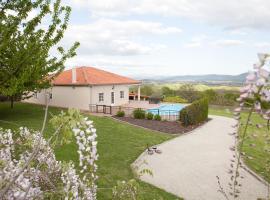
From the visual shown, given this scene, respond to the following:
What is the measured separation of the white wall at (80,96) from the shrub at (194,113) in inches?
379

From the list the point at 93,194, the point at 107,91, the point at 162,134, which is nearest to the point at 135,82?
the point at 107,91

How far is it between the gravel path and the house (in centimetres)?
1226

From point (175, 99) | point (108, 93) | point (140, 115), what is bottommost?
point (140, 115)

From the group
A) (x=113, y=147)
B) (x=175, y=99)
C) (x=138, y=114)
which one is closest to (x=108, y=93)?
(x=138, y=114)

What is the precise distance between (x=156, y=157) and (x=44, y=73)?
938 centimetres

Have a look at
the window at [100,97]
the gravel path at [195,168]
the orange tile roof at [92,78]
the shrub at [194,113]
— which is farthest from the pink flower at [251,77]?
the window at [100,97]

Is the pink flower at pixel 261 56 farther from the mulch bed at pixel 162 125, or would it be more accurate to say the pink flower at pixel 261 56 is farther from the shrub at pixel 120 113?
the shrub at pixel 120 113

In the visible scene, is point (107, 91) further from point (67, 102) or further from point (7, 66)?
point (7, 66)

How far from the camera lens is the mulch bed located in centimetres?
2462

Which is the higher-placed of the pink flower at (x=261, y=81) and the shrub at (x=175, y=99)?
the pink flower at (x=261, y=81)

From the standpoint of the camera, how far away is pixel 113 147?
1786cm

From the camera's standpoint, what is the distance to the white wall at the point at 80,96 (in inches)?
1265

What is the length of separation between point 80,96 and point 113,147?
15521 millimetres

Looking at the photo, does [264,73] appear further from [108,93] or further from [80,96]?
[108,93]
